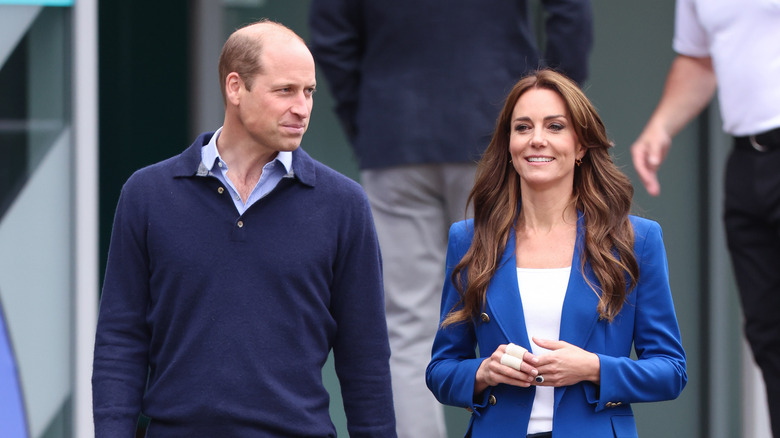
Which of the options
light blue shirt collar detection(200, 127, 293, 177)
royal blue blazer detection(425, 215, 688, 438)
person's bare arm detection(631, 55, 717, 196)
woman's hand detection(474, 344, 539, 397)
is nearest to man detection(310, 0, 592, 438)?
person's bare arm detection(631, 55, 717, 196)

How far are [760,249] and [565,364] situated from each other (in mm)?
746

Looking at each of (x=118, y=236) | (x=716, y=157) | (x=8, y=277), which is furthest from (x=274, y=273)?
(x=716, y=157)

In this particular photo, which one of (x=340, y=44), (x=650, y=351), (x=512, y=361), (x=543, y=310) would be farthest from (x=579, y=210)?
(x=340, y=44)

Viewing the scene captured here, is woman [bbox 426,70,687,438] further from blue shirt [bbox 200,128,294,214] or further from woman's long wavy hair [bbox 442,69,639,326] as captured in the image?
blue shirt [bbox 200,128,294,214]

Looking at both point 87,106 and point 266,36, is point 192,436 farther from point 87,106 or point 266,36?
point 87,106

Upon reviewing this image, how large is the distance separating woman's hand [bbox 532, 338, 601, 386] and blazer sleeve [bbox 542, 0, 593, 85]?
1462 mm

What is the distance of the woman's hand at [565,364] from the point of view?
10.3ft

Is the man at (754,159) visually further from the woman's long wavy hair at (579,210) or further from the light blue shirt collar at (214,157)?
the light blue shirt collar at (214,157)

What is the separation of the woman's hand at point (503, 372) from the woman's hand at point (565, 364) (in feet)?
0.07

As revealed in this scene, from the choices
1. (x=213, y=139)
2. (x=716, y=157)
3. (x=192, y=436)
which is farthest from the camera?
(x=716, y=157)

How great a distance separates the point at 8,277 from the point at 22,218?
0.23m

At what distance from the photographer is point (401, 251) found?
4.55 meters

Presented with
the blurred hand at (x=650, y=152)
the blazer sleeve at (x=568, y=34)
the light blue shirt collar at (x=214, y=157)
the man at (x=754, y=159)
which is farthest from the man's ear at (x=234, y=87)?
the blazer sleeve at (x=568, y=34)

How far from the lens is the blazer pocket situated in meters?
3.24
